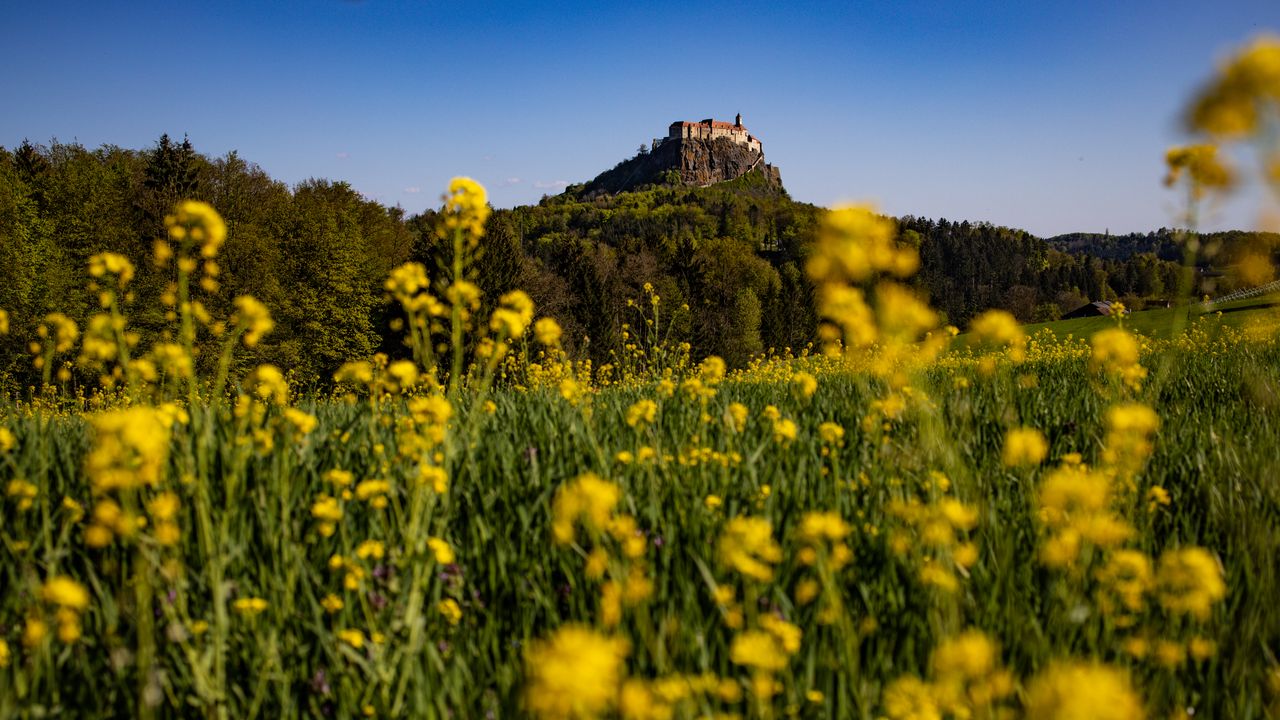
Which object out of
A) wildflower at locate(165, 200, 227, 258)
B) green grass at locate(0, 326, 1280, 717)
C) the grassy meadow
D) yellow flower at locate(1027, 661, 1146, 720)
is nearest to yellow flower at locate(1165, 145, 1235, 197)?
the grassy meadow

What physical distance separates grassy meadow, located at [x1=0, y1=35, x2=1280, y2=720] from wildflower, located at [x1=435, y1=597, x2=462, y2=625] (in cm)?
2

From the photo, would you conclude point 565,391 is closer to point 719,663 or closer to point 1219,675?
point 719,663

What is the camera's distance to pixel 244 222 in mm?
35875

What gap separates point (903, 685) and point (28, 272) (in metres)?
34.6

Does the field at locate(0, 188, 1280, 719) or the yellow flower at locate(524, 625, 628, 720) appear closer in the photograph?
the yellow flower at locate(524, 625, 628, 720)

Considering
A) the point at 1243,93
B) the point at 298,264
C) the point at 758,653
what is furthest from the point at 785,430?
the point at 298,264

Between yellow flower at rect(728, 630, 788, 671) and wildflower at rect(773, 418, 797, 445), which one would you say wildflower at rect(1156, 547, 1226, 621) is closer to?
yellow flower at rect(728, 630, 788, 671)

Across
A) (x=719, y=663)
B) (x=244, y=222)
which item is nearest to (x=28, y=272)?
(x=244, y=222)

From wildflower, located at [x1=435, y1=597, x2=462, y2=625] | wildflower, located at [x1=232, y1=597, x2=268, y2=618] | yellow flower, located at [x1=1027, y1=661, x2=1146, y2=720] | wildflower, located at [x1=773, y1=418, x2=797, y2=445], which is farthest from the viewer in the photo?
wildflower, located at [x1=773, y1=418, x2=797, y2=445]

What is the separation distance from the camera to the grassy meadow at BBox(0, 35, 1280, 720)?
5.42 ft

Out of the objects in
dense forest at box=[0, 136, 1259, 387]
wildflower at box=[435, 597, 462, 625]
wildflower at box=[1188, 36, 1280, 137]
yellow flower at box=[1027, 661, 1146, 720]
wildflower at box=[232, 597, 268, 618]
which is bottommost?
wildflower at box=[435, 597, 462, 625]

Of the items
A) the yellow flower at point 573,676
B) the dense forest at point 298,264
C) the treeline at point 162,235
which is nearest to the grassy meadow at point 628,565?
the yellow flower at point 573,676

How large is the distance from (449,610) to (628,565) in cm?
52

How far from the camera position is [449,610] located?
6.61 ft
